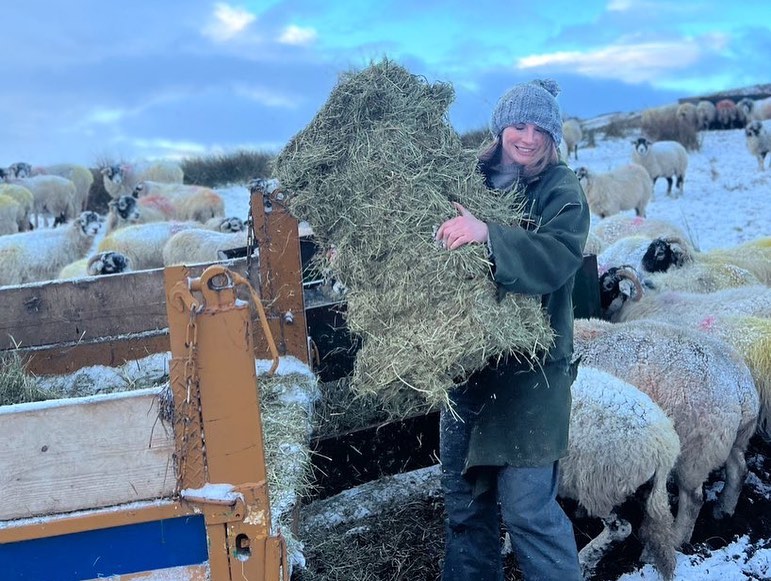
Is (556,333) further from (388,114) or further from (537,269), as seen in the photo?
(388,114)

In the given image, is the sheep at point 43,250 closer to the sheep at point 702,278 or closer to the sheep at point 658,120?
the sheep at point 702,278

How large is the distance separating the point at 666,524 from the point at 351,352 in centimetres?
232

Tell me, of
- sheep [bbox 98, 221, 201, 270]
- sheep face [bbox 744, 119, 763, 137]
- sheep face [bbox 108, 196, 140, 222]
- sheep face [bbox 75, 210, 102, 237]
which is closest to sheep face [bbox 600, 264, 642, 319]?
sheep [bbox 98, 221, 201, 270]

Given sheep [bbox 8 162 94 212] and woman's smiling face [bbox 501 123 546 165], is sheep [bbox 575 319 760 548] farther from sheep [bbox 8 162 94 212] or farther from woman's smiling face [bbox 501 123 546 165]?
sheep [bbox 8 162 94 212]

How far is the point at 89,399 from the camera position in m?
1.64

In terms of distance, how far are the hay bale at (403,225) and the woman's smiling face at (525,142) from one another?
18cm

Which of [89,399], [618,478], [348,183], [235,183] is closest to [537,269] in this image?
[348,183]

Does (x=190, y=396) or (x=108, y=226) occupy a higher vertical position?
(x=108, y=226)

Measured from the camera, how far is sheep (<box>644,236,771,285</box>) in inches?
297

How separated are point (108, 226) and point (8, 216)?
4828 millimetres

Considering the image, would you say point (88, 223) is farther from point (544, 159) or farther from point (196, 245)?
point (544, 159)

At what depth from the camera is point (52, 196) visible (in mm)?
20969

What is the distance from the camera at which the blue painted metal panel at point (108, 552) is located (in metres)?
1.67

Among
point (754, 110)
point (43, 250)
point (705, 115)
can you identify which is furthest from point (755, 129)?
point (43, 250)
